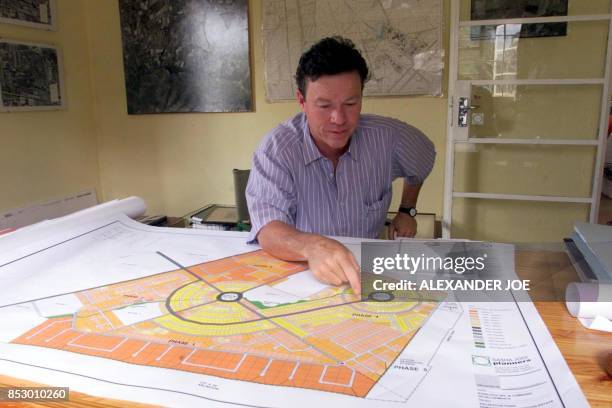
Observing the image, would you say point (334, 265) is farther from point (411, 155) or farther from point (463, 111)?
point (463, 111)

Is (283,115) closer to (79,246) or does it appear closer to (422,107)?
(422,107)

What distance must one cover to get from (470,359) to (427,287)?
262mm

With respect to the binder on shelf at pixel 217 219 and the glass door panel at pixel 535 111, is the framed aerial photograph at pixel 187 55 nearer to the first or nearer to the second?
the binder on shelf at pixel 217 219

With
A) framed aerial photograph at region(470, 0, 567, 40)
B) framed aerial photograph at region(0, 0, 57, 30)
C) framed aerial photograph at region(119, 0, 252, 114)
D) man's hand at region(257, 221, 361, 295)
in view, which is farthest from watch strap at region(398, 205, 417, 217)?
framed aerial photograph at region(0, 0, 57, 30)

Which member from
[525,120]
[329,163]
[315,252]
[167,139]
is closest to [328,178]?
[329,163]

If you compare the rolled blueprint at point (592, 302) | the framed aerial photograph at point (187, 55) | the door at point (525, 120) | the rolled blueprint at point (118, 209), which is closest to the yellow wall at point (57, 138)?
the framed aerial photograph at point (187, 55)

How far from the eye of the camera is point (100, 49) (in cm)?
320

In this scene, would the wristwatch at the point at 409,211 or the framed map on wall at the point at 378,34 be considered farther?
the framed map on wall at the point at 378,34

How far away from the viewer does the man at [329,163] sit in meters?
1.32

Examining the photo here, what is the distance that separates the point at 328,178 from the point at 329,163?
0.05m

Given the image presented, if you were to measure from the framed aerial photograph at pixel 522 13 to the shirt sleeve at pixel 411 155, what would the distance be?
112 cm

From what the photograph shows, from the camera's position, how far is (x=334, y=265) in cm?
96

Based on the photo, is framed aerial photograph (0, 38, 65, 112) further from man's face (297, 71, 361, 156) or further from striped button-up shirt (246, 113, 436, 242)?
man's face (297, 71, 361, 156)

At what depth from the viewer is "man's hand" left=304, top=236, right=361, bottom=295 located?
3.04 ft
